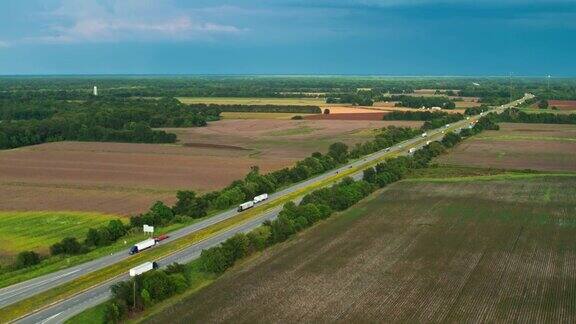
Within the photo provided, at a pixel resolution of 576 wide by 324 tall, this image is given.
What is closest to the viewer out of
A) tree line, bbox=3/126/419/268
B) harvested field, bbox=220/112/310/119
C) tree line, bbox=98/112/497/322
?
tree line, bbox=98/112/497/322

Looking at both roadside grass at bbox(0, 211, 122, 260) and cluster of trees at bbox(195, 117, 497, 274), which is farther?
roadside grass at bbox(0, 211, 122, 260)

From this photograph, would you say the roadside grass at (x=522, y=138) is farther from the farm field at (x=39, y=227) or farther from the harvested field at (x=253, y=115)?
the farm field at (x=39, y=227)

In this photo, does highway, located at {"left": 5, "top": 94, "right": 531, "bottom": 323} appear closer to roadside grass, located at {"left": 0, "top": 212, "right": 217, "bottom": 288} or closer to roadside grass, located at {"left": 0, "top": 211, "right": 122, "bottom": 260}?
roadside grass, located at {"left": 0, "top": 212, "right": 217, "bottom": 288}

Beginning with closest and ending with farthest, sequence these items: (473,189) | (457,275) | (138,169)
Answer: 1. (457,275)
2. (473,189)
3. (138,169)

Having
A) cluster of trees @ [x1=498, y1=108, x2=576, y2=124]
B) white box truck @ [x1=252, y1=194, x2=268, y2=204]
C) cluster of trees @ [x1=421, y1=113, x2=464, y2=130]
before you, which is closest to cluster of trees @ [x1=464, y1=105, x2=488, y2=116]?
cluster of trees @ [x1=421, y1=113, x2=464, y2=130]

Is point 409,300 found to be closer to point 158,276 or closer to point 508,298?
point 508,298

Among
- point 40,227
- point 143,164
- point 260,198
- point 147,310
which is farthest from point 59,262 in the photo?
point 143,164

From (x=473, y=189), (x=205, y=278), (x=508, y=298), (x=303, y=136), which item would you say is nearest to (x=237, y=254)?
(x=205, y=278)
